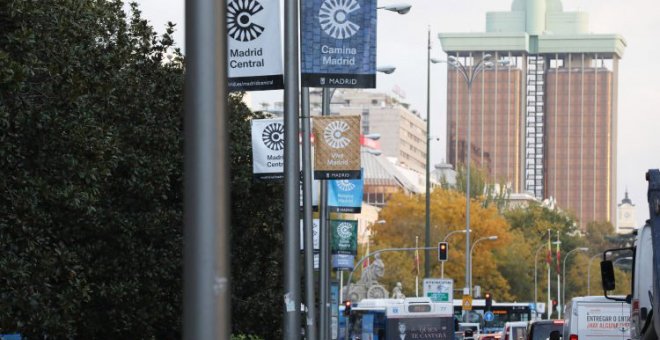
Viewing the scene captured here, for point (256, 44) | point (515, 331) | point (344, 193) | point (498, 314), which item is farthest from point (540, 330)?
point (498, 314)

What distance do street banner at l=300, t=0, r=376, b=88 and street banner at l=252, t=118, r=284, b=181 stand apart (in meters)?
7.50

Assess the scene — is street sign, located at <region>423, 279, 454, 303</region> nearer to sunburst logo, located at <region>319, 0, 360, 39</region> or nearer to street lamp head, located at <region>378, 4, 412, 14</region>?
street lamp head, located at <region>378, 4, 412, 14</region>

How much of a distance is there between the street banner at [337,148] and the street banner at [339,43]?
230 inches

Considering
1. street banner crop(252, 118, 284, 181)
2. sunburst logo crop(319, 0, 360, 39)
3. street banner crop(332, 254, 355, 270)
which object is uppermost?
sunburst logo crop(319, 0, 360, 39)

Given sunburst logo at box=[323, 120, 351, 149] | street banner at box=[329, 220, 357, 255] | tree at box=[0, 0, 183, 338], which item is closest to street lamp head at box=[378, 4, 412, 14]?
street banner at box=[329, 220, 357, 255]

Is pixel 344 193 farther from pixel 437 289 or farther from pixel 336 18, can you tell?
pixel 437 289

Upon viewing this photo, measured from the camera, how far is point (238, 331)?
39844mm

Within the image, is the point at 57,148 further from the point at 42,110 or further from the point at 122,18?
the point at 122,18

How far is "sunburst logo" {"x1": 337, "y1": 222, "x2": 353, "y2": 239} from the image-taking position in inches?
1841

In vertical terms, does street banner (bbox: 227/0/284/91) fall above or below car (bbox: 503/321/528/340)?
above

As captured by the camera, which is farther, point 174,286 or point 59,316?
point 174,286

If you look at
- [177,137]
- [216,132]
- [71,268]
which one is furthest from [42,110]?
[216,132]

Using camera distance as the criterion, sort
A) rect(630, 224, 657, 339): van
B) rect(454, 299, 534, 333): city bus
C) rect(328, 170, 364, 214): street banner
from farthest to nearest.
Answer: rect(454, 299, 534, 333): city bus → rect(328, 170, 364, 214): street banner → rect(630, 224, 657, 339): van

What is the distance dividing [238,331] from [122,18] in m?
11.6
